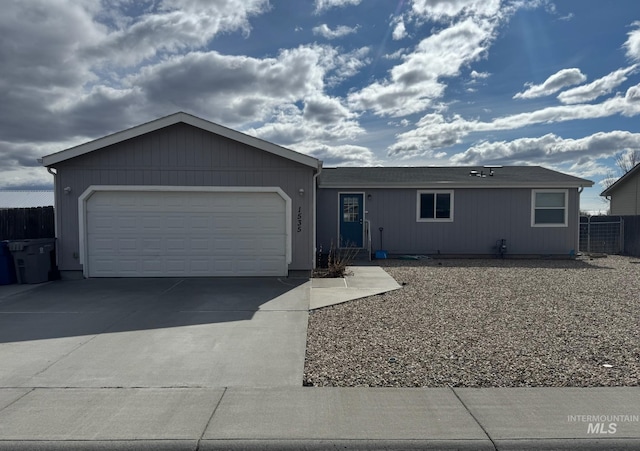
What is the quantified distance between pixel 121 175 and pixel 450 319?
839 centimetres

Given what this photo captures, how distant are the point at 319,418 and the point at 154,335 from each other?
3.34 metres

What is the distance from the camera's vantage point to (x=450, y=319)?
669cm

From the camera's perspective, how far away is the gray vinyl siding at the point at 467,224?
14930mm

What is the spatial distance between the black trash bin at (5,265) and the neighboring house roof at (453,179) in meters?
8.70

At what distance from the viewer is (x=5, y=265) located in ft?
32.3

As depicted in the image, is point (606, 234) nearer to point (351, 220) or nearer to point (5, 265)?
point (351, 220)

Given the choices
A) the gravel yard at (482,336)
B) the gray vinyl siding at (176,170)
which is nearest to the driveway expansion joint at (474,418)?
the gravel yard at (482,336)

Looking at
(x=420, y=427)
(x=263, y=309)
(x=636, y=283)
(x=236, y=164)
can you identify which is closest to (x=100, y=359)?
(x=263, y=309)

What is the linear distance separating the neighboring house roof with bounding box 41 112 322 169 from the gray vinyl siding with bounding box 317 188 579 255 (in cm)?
475

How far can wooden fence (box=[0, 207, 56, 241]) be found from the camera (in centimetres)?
1073

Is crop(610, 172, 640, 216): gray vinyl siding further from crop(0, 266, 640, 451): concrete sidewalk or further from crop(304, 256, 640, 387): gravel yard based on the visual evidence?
crop(0, 266, 640, 451): concrete sidewalk

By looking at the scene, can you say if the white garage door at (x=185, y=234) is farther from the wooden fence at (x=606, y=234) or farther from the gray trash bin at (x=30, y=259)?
the wooden fence at (x=606, y=234)

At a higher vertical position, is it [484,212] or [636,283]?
[484,212]

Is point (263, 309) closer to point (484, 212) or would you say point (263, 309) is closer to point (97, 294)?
point (97, 294)
